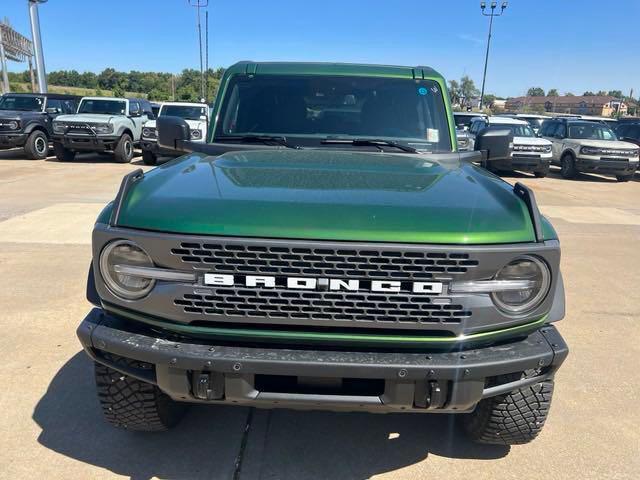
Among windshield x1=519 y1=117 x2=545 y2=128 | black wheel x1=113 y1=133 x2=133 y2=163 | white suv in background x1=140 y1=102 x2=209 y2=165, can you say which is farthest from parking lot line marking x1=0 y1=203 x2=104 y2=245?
windshield x1=519 y1=117 x2=545 y2=128

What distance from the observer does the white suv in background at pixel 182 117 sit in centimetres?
1409

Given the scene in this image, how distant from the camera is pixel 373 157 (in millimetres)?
3148

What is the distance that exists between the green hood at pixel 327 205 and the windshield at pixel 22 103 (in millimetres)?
15684

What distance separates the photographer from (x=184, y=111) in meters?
15.8

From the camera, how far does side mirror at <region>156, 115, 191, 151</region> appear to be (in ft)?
12.3

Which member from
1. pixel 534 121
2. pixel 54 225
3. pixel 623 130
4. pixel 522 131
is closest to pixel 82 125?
pixel 54 225

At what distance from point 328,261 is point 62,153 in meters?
15.6

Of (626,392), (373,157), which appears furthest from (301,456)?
(626,392)

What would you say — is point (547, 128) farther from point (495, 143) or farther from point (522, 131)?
point (495, 143)

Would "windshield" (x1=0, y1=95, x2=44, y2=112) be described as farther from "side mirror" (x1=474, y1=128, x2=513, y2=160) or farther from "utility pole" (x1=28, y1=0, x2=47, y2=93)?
"side mirror" (x1=474, y1=128, x2=513, y2=160)

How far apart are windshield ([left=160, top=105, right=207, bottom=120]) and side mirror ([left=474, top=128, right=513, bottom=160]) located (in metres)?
→ 13.1

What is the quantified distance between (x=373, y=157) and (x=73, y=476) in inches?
90.5

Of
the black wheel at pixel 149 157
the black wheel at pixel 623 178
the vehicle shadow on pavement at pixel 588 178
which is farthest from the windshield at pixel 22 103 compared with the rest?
the black wheel at pixel 623 178

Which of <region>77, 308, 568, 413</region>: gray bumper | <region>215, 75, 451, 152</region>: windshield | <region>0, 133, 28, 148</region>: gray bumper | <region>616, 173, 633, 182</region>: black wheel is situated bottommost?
<region>616, 173, 633, 182</region>: black wheel
